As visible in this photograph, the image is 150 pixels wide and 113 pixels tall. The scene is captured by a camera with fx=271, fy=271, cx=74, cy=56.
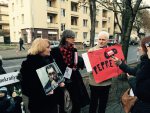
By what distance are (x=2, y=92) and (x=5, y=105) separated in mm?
211

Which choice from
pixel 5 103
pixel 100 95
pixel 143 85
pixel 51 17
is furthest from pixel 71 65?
pixel 51 17

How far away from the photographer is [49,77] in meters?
4.04

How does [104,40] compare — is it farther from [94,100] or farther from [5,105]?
[5,105]

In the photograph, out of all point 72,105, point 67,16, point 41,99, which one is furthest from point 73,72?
point 67,16

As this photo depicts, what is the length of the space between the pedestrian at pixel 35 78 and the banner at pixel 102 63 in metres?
1.27

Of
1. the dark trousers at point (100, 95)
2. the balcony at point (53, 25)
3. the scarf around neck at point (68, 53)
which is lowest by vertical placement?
the dark trousers at point (100, 95)

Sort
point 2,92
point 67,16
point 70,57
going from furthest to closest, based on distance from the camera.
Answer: point 67,16 < point 70,57 < point 2,92

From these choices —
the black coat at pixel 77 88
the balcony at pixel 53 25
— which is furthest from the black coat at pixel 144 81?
the balcony at pixel 53 25

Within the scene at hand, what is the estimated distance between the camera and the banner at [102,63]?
511cm

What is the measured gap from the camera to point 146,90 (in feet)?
10.3

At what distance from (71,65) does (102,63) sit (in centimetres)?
66

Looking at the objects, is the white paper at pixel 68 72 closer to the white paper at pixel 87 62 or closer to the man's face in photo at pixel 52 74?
the white paper at pixel 87 62

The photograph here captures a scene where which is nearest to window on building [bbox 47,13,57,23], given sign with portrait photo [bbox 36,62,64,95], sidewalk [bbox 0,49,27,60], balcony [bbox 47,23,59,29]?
balcony [bbox 47,23,59,29]

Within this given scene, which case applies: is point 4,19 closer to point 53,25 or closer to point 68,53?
point 53,25
